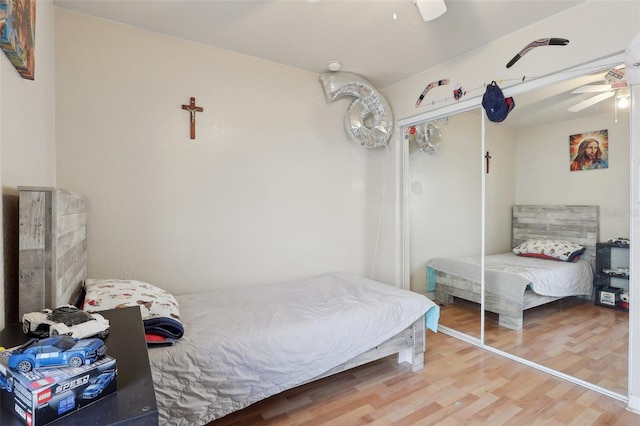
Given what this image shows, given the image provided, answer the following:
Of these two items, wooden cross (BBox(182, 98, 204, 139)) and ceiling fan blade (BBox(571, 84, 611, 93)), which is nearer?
ceiling fan blade (BBox(571, 84, 611, 93))

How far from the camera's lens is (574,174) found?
2389 millimetres

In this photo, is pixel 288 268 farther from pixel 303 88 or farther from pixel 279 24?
pixel 279 24

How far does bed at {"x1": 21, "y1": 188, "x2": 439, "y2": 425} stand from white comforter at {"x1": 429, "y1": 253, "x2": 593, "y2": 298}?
86 cm

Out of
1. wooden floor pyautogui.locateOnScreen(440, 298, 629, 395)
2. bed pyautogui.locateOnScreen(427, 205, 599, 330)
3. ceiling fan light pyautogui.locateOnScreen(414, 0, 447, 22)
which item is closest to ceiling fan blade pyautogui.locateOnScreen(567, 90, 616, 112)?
bed pyautogui.locateOnScreen(427, 205, 599, 330)

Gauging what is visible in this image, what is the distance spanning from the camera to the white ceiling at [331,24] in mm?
2160

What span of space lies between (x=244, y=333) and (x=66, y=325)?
96cm

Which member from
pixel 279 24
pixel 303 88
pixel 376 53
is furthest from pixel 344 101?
pixel 279 24

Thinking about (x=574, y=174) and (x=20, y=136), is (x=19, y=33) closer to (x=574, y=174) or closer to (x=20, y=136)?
(x=20, y=136)

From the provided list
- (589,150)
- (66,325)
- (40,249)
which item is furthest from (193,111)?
(589,150)

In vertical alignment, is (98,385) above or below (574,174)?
below

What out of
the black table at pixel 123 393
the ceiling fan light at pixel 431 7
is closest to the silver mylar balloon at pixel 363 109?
the ceiling fan light at pixel 431 7

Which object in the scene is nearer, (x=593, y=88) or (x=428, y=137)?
(x=593, y=88)

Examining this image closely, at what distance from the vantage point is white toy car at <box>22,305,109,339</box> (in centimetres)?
91

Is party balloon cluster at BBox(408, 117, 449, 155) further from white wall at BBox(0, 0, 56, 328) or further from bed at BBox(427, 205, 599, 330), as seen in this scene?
white wall at BBox(0, 0, 56, 328)
